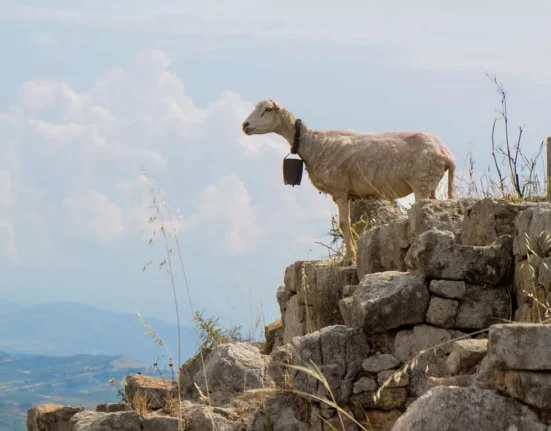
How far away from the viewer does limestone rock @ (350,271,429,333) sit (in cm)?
840

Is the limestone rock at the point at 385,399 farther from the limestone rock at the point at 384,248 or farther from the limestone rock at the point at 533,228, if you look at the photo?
the limestone rock at the point at 384,248

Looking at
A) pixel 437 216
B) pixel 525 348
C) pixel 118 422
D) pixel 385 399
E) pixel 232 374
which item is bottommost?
pixel 118 422

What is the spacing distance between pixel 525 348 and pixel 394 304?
342 centimetres

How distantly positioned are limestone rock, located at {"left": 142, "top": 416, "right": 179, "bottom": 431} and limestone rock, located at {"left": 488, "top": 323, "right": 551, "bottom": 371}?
4.84 m

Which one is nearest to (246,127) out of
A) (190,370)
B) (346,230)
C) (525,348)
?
(346,230)

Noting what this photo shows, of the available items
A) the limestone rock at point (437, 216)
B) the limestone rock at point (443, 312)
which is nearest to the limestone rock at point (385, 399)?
the limestone rock at point (443, 312)

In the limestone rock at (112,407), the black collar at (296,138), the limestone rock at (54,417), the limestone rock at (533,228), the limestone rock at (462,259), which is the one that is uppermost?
the black collar at (296,138)

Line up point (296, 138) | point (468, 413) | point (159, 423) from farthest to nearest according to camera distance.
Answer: point (296, 138), point (159, 423), point (468, 413)

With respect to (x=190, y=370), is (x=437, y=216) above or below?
above

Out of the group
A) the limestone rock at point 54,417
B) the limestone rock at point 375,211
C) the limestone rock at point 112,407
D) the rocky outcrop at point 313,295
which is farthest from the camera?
the limestone rock at point 375,211

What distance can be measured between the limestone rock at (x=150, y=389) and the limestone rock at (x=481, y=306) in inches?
135

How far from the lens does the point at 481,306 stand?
27.3ft

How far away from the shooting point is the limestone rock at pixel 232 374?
9.59 meters

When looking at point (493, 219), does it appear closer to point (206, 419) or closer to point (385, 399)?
point (385, 399)
